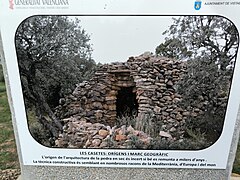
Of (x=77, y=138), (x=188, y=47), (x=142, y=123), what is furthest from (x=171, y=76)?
(x=77, y=138)

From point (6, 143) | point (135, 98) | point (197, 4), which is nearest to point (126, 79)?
point (135, 98)

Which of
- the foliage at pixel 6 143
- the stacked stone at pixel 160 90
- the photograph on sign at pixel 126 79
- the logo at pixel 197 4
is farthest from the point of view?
the foliage at pixel 6 143

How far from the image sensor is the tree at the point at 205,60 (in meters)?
1.73

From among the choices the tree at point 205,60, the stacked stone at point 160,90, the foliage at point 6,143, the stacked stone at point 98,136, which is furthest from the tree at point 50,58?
the foliage at point 6,143

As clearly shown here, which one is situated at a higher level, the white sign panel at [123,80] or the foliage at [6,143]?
the white sign panel at [123,80]

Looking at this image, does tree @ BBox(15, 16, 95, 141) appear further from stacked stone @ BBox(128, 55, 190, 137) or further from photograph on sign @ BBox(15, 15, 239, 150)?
stacked stone @ BBox(128, 55, 190, 137)

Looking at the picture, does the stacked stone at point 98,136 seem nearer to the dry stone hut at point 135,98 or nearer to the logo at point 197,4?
the dry stone hut at point 135,98

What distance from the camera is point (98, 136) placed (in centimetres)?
203

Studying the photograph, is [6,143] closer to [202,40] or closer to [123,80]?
[123,80]

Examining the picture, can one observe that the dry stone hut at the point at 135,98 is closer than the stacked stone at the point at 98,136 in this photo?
Yes

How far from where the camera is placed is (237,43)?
176 cm

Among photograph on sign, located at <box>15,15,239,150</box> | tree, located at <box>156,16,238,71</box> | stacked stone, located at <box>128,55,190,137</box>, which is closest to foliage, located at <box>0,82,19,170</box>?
photograph on sign, located at <box>15,15,239,150</box>

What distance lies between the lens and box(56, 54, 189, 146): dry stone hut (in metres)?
1.87

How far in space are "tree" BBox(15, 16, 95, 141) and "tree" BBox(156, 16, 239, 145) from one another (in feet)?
1.56
